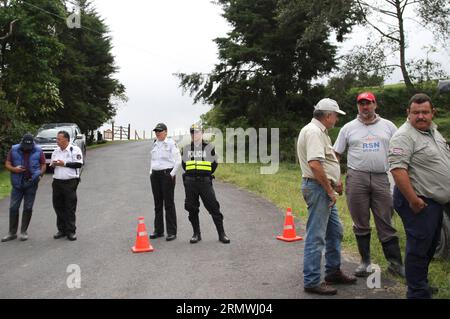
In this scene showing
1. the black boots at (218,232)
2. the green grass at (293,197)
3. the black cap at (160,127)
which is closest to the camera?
the green grass at (293,197)

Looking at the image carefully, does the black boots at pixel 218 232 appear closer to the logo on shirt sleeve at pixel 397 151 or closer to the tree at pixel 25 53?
the logo on shirt sleeve at pixel 397 151

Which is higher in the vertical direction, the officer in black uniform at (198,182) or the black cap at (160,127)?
the black cap at (160,127)

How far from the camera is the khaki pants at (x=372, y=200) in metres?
5.68

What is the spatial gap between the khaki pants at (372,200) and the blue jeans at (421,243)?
45.6 inches

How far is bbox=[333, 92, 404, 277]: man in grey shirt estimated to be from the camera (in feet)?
18.6

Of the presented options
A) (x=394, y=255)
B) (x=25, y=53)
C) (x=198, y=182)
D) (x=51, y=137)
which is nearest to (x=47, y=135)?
(x=51, y=137)

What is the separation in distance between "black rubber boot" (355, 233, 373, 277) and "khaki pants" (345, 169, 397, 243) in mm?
86

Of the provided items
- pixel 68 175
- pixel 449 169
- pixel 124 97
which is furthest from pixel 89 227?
pixel 124 97

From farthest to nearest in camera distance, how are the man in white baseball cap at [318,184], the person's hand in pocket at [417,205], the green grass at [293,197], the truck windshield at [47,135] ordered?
the truck windshield at [47,135], the green grass at [293,197], the man in white baseball cap at [318,184], the person's hand in pocket at [417,205]

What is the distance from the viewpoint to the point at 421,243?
444cm

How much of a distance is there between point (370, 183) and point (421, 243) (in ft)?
4.41

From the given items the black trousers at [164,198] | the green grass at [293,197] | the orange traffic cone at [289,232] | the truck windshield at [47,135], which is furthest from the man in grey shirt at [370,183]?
the truck windshield at [47,135]

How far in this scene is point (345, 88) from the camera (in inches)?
835

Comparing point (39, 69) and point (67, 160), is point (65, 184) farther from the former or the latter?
point (39, 69)
